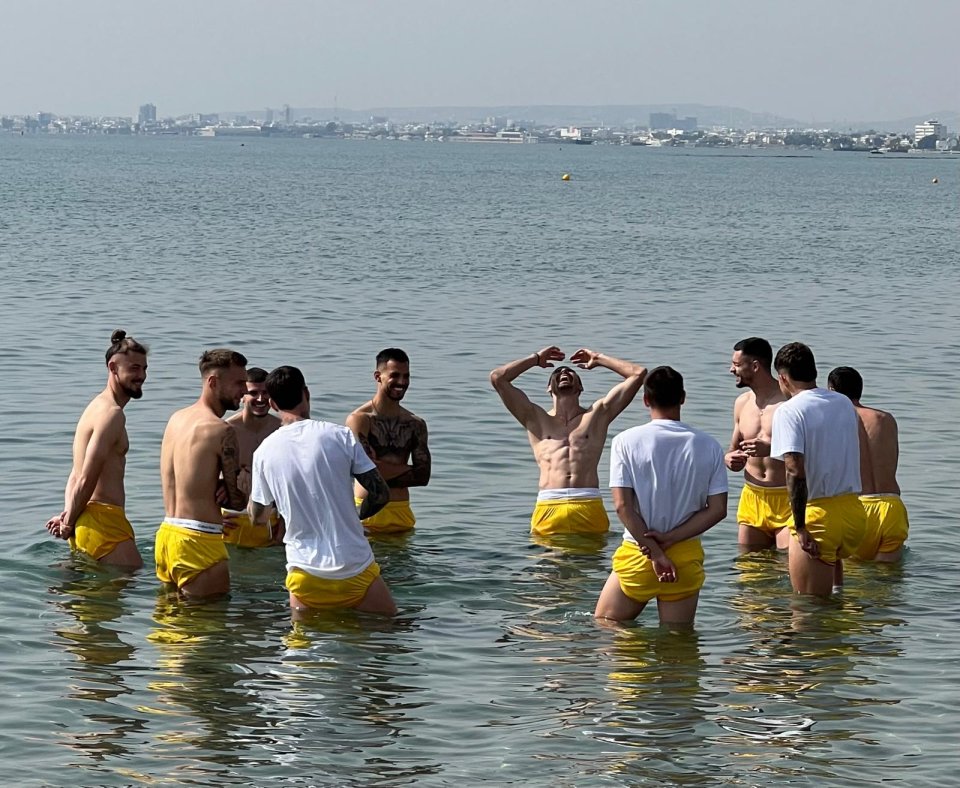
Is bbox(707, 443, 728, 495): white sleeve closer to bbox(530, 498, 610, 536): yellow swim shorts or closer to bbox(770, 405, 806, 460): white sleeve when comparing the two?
bbox(770, 405, 806, 460): white sleeve

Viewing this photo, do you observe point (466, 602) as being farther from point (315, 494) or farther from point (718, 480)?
point (718, 480)

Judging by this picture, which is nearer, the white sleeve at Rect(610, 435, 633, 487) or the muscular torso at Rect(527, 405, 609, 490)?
the white sleeve at Rect(610, 435, 633, 487)

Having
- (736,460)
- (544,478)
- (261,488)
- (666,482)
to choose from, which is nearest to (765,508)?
(736,460)

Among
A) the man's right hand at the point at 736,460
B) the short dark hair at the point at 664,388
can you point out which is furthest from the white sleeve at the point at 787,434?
the short dark hair at the point at 664,388

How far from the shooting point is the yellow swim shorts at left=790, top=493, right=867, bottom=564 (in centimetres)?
966

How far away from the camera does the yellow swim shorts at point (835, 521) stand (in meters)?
9.66

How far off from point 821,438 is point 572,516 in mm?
3051

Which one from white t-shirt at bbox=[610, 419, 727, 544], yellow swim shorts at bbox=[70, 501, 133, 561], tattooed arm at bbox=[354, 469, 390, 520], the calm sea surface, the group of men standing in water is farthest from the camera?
yellow swim shorts at bbox=[70, 501, 133, 561]

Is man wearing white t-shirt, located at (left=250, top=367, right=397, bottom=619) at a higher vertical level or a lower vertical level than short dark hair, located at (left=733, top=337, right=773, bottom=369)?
lower

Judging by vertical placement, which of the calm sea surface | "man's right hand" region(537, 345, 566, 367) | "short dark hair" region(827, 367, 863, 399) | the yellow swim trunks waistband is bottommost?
the calm sea surface

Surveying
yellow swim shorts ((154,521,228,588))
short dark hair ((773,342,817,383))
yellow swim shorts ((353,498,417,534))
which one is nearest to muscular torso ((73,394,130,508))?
yellow swim shorts ((154,521,228,588))

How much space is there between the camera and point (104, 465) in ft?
33.5

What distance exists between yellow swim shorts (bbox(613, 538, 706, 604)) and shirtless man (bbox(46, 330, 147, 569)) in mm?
3619

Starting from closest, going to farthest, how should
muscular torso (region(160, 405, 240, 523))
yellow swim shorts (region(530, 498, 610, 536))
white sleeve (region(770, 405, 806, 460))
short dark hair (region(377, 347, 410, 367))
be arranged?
white sleeve (region(770, 405, 806, 460)), muscular torso (region(160, 405, 240, 523)), short dark hair (region(377, 347, 410, 367)), yellow swim shorts (region(530, 498, 610, 536))
